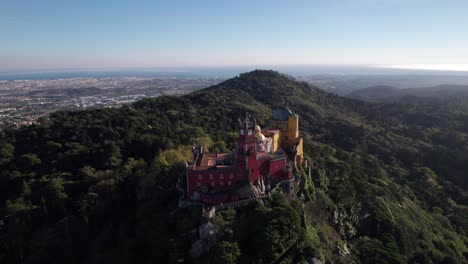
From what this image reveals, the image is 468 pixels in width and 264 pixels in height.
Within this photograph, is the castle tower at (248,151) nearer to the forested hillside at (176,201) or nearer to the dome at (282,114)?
the forested hillside at (176,201)

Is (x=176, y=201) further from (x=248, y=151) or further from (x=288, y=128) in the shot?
(x=288, y=128)

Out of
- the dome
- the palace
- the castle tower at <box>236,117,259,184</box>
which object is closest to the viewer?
the palace

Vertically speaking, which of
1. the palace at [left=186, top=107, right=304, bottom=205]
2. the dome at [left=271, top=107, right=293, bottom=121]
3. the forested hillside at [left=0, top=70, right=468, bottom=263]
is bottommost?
the forested hillside at [left=0, top=70, right=468, bottom=263]

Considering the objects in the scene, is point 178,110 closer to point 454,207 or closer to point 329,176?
point 329,176

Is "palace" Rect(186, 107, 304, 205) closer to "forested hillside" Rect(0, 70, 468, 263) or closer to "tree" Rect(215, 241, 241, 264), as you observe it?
"forested hillside" Rect(0, 70, 468, 263)

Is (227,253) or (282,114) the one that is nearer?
(227,253)

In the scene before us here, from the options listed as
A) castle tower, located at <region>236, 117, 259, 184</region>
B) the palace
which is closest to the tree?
the palace

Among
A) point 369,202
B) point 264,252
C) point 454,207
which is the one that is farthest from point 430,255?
point 264,252

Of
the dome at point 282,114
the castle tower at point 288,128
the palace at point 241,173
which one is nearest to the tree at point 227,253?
the palace at point 241,173

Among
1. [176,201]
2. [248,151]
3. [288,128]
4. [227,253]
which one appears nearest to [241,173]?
[248,151]
